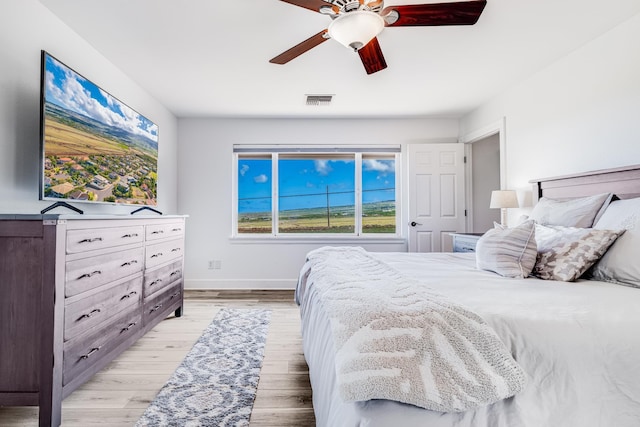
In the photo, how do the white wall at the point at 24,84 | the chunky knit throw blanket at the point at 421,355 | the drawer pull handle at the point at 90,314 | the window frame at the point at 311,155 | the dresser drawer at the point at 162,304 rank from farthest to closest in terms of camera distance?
the window frame at the point at 311,155 → the dresser drawer at the point at 162,304 → the white wall at the point at 24,84 → the drawer pull handle at the point at 90,314 → the chunky knit throw blanket at the point at 421,355

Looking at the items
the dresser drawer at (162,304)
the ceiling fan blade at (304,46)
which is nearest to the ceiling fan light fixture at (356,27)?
the ceiling fan blade at (304,46)

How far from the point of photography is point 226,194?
438 centimetres

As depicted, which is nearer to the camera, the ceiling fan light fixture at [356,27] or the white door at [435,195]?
the ceiling fan light fixture at [356,27]

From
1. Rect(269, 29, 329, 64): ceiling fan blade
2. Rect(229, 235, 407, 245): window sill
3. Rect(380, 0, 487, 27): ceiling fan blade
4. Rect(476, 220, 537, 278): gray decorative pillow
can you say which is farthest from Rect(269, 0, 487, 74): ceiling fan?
Rect(229, 235, 407, 245): window sill

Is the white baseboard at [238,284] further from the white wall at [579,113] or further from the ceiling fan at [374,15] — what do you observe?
the ceiling fan at [374,15]

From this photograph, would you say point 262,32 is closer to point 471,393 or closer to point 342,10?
point 342,10

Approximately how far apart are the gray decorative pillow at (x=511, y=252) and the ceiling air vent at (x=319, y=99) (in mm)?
2450

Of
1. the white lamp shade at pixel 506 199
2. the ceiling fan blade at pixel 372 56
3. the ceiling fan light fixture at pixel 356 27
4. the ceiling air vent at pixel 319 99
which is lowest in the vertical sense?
the white lamp shade at pixel 506 199

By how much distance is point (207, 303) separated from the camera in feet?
12.0

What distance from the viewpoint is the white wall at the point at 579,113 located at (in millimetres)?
2170

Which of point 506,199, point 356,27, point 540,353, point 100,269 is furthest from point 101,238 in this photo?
point 506,199

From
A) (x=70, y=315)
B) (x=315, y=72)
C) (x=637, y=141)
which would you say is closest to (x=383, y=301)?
(x=70, y=315)

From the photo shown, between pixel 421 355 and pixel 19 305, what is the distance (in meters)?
1.82

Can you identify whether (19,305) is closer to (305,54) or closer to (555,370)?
(555,370)
